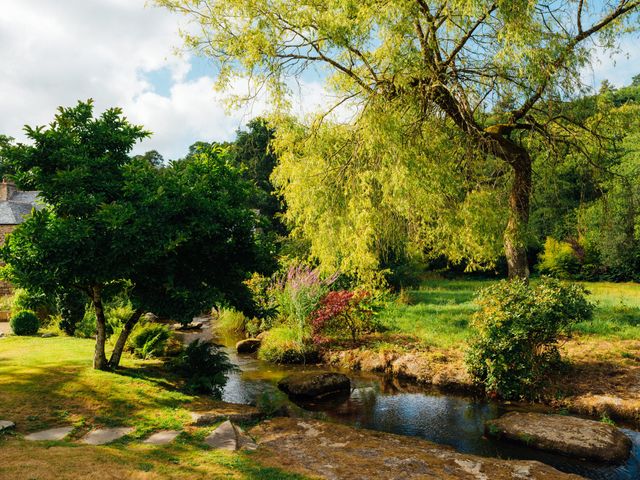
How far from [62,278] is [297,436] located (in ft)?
14.9

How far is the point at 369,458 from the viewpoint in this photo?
5.61 meters

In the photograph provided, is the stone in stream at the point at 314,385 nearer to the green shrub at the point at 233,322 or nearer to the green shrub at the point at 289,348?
the green shrub at the point at 289,348

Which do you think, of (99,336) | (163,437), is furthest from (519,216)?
(99,336)

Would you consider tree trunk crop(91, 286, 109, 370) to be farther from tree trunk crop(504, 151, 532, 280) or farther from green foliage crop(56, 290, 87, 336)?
tree trunk crop(504, 151, 532, 280)

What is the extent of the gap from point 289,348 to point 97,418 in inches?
253

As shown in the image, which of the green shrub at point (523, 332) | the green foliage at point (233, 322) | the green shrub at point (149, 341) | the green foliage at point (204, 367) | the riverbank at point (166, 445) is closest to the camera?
the riverbank at point (166, 445)

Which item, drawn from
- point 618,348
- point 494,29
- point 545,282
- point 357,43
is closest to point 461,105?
point 494,29

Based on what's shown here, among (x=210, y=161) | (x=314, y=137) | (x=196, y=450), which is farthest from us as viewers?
(x=314, y=137)

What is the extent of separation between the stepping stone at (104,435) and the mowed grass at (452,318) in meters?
6.62

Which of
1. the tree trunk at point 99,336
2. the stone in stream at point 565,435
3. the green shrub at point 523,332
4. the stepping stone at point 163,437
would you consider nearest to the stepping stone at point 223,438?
the stepping stone at point 163,437

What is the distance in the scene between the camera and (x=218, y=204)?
762 centimetres

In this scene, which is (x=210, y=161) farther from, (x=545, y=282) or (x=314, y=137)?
(x=545, y=282)

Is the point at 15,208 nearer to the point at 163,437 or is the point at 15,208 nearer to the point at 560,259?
the point at 163,437

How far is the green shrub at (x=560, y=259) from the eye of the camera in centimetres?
2661
